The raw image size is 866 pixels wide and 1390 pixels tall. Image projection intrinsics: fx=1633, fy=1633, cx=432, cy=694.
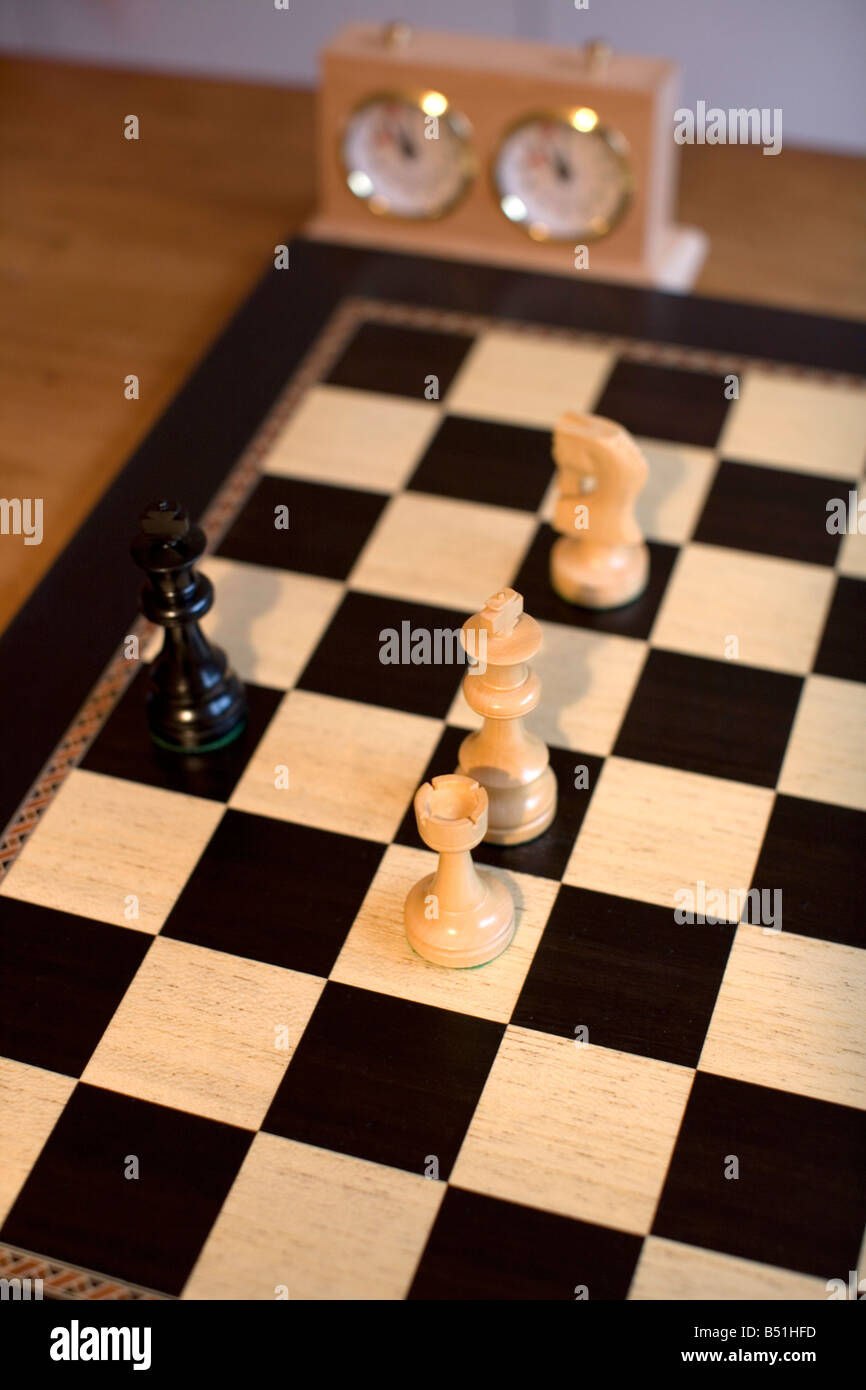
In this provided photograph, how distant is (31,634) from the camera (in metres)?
2.61

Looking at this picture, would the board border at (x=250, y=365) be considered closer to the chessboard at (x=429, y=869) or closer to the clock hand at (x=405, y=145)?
the chessboard at (x=429, y=869)

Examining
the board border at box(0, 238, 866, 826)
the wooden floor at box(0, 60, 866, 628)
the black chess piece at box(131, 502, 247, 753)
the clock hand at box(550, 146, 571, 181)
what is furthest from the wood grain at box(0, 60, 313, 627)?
the clock hand at box(550, 146, 571, 181)

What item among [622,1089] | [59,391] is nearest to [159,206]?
[59,391]

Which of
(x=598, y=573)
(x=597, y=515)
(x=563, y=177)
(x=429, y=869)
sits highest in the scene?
(x=563, y=177)

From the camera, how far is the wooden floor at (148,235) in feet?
10.7

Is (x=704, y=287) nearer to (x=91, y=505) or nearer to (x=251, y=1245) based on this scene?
(x=91, y=505)

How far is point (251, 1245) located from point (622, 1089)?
478 millimetres

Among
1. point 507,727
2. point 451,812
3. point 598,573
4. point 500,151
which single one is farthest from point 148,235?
point 451,812

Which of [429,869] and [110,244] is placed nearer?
[429,869]

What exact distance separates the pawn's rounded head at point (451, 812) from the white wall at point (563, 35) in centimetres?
268

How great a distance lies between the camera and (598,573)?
2.58 m

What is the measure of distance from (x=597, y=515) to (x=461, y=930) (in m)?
0.76

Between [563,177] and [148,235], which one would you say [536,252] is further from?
[148,235]

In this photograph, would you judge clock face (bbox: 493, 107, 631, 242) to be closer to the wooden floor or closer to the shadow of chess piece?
the wooden floor
